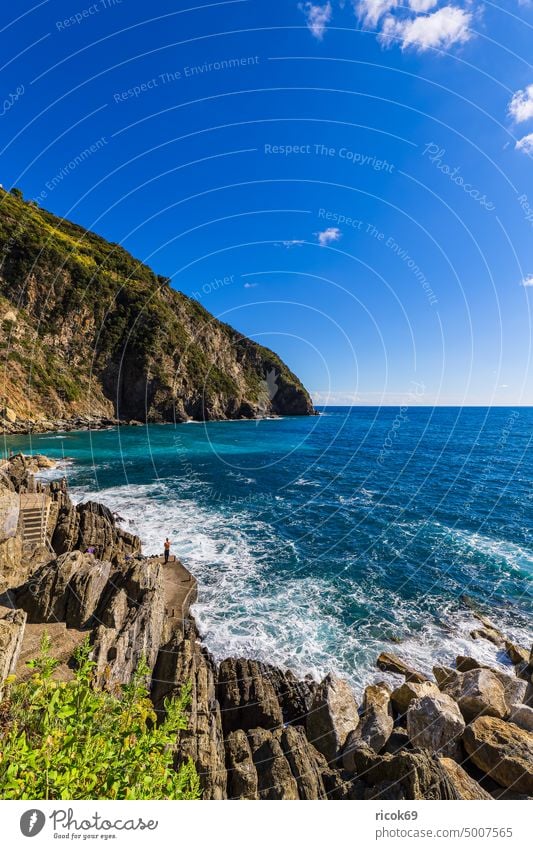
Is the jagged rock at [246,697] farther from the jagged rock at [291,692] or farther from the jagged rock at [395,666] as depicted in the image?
the jagged rock at [395,666]

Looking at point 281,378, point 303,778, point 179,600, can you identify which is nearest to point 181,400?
point 281,378

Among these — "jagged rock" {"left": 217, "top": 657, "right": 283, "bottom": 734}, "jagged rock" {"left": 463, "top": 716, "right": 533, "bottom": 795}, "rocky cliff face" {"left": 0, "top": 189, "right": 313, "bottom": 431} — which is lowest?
"jagged rock" {"left": 217, "top": 657, "right": 283, "bottom": 734}

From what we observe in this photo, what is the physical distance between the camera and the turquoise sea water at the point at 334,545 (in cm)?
1495

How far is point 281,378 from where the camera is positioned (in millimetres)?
160750

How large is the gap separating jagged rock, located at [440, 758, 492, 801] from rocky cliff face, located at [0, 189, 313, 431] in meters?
72.2

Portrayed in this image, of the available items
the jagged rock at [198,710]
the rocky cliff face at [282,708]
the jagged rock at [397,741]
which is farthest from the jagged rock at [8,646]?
the jagged rock at [397,741]

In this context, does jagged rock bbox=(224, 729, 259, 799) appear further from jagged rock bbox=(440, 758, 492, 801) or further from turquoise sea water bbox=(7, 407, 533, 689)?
turquoise sea water bbox=(7, 407, 533, 689)

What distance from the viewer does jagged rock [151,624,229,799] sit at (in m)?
6.54

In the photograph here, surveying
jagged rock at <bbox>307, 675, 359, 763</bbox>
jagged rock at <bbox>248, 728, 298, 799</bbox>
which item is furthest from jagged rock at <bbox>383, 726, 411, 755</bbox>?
jagged rock at <bbox>248, 728, 298, 799</bbox>
